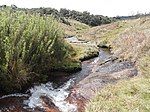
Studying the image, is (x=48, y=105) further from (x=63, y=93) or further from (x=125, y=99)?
(x=125, y=99)

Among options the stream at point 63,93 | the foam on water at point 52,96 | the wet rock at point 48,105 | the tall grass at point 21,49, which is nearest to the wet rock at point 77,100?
the stream at point 63,93

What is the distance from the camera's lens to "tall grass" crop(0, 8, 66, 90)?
24.5 metres

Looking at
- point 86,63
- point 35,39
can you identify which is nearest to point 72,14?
point 86,63

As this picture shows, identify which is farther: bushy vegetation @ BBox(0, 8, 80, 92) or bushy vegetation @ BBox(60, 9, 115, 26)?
bushy vegetation @ BBox(60, 9, 115, 26)

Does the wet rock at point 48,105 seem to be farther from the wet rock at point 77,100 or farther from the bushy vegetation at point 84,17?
the bushy vegetation at point 84,17

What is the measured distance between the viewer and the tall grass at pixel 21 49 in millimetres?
24531

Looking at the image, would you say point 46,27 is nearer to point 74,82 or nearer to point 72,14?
point 74,82

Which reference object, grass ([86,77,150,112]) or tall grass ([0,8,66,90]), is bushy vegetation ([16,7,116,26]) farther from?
grass ([86,77,150,112])

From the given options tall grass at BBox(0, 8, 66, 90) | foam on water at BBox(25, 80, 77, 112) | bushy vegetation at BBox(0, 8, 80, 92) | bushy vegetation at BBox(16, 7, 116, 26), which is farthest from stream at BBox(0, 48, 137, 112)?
bushy vegetation at BBox(16, 7, 116, 26)

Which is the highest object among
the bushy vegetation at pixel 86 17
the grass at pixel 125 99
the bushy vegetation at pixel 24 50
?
the bushy vegetation at pixel 24 50

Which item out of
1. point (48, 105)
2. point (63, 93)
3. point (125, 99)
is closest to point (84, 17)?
point (63, 93)

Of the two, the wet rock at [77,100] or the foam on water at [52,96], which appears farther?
the foam on water at [52,96]

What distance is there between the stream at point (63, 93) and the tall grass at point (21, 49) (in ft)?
4.15

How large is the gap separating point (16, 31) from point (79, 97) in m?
6.80
